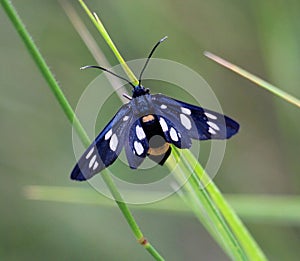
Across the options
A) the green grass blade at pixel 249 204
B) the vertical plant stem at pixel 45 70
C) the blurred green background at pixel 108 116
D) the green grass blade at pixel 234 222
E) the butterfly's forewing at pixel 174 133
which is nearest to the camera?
the vertical plant stem at pixel 45 70

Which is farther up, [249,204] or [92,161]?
[92,161]

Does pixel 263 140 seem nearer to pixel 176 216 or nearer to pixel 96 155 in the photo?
pixel 176 216

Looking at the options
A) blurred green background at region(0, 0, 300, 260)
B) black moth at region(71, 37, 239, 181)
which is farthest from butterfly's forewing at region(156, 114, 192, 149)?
blurred green background at region(0, 0, 300, 260)

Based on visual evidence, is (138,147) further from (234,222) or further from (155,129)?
(234,222)

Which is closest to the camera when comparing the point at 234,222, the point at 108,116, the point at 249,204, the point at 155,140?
the point at 155,140

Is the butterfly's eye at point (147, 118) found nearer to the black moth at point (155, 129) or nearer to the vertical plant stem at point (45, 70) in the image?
the black moth at point (155, 129)

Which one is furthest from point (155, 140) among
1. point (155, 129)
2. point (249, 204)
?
point (249, 204)

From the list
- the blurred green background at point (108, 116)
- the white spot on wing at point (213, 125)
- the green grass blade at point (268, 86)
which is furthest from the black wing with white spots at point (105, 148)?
the blurred green background at point (108, 116)
